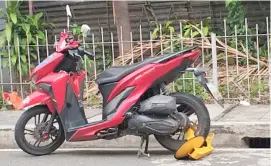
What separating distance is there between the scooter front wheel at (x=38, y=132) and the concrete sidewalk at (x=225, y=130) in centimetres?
52

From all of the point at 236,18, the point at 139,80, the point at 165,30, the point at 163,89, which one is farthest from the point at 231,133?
the point at 236,18

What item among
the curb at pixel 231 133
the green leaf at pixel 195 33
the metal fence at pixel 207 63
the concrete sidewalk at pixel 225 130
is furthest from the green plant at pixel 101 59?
the curb at pixel 231 133

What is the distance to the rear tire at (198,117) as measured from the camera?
4.97 m

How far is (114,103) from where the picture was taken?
5.04m

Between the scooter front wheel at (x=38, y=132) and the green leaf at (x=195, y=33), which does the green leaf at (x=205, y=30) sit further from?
the scooter front wheel at (x=38, y=132)

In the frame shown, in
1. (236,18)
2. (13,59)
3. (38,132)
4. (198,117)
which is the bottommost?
(38,132)

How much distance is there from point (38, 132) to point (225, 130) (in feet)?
6.59

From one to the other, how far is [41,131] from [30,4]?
5390 mm

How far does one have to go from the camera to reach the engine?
15.9ft

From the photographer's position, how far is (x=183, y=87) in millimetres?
7473

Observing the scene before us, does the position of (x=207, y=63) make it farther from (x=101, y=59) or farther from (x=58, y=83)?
(x=58, y=83)

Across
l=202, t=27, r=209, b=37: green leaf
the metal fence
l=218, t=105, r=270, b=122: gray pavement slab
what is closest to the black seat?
l=218, t=105, r=270, b=122: gray pavement slab

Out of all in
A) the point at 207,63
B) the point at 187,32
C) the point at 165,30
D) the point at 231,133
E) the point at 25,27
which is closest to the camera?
the point at 231,133

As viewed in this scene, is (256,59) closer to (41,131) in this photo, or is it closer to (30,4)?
Result: (41,131)
